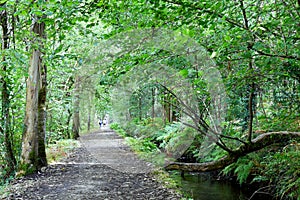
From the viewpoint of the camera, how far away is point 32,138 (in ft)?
28.0

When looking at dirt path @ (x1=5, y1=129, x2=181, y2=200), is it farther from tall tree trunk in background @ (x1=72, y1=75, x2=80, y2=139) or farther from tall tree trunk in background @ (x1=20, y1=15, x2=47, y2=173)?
tall tree trunk in background @ (x1=72, y1=75, x2=80, y2=139)

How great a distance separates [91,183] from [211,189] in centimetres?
320

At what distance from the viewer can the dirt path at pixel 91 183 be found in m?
6.18

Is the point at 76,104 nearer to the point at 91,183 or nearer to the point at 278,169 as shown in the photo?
the point at 91,183

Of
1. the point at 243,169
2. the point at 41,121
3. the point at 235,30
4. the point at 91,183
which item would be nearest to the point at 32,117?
the point at 41,121

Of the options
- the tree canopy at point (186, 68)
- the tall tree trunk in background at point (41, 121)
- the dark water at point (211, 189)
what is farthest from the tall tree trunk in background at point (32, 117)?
the dark water at point (211, 189)

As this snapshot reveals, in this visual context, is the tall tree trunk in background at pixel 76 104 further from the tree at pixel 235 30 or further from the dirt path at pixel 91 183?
the tree at pixel 235 30

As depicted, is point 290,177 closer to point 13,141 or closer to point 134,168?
point 134,168

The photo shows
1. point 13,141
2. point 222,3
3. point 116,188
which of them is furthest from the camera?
point 13,141

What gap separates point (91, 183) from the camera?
7.18 m

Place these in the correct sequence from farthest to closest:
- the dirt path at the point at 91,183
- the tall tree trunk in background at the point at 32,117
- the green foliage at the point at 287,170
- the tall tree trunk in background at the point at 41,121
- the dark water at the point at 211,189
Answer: the tall tree trunk in background at the point at 41,121
the tall tree trunk in background at the point at 32,117
the dark water at the point at 211,189
the dirt path at the point at 91,183
the green foliage at the point at 287,170

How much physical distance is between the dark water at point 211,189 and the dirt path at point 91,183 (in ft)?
3.23

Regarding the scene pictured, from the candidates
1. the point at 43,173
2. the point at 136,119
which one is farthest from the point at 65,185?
the point at 136,119

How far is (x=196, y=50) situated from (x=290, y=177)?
301 centimetres
